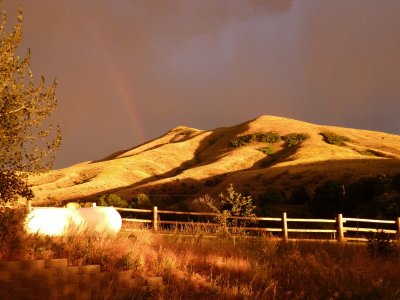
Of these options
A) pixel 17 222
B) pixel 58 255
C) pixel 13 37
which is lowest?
pixel 58 255

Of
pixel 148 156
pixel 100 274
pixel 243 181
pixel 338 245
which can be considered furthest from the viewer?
pixel 148 156

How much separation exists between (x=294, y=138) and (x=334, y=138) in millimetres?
6745

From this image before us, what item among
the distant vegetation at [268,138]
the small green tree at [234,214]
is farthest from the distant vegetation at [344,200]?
the distant vegetation at [268,138]

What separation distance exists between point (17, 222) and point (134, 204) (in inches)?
1318

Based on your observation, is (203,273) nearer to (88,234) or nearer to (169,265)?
(169,265)

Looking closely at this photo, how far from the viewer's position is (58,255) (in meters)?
11.6

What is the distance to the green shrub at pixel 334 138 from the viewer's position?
82188mm

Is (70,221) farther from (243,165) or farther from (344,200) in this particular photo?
(243,165)

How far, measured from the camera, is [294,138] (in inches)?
3401

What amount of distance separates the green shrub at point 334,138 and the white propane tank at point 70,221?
2785 inches

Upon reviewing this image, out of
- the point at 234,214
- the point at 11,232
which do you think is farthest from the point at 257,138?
the point at 11,232

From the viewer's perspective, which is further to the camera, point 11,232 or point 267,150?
point 267,150

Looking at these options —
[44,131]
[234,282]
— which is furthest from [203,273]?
[44,131]

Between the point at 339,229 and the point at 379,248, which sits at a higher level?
the point at 339,229
